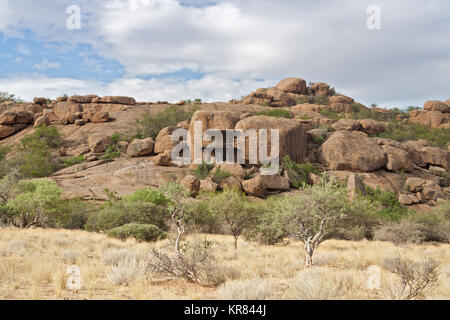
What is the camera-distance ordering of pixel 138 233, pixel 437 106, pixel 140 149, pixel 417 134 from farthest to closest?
1. pixel 437 106
2. pixel 417 134
3. pixel 140 149
4. pixel 138 233

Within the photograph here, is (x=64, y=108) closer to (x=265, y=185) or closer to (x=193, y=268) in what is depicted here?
(x=265, y=185)

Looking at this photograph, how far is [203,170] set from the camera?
3372 centimetres

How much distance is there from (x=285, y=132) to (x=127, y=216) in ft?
72.6

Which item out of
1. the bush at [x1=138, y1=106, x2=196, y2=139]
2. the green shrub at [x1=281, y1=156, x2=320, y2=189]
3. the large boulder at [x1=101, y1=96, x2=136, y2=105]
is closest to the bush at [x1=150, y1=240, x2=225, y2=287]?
the green shrub at [x1=281, y1=156, x2=320, y2=189]

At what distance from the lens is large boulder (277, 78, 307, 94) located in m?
69.5

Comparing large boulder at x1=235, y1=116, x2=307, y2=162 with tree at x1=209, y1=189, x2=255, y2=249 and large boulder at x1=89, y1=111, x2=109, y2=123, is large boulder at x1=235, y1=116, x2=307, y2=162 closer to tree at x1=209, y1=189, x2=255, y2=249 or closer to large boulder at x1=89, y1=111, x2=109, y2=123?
tree at x1=209, y1=189, x2=255, y2=249

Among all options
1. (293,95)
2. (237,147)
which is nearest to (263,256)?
(237,147)

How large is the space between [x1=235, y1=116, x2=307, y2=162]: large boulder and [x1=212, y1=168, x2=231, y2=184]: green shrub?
434 cm

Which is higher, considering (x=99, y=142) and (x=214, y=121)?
(x=214, y=121)

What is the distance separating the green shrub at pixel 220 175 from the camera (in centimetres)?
3145

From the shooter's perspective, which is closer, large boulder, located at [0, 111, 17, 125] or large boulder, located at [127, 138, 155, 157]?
large boulder, located at [127, 138, 155, 157]

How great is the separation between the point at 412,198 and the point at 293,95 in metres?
39.1

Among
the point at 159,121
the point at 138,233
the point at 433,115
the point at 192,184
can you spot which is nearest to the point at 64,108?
the point at 159,121

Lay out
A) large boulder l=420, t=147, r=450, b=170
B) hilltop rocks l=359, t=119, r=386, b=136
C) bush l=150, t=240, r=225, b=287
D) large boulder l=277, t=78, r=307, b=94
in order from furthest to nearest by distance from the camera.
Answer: large boulder l=277, t=78, r=307, b=94 → hilltop rocks l=359, t=119, r=386, b=136 → large boulder l=420, t=147, r=450, b=170 → bush l=150, t=240, r=225, b=287
